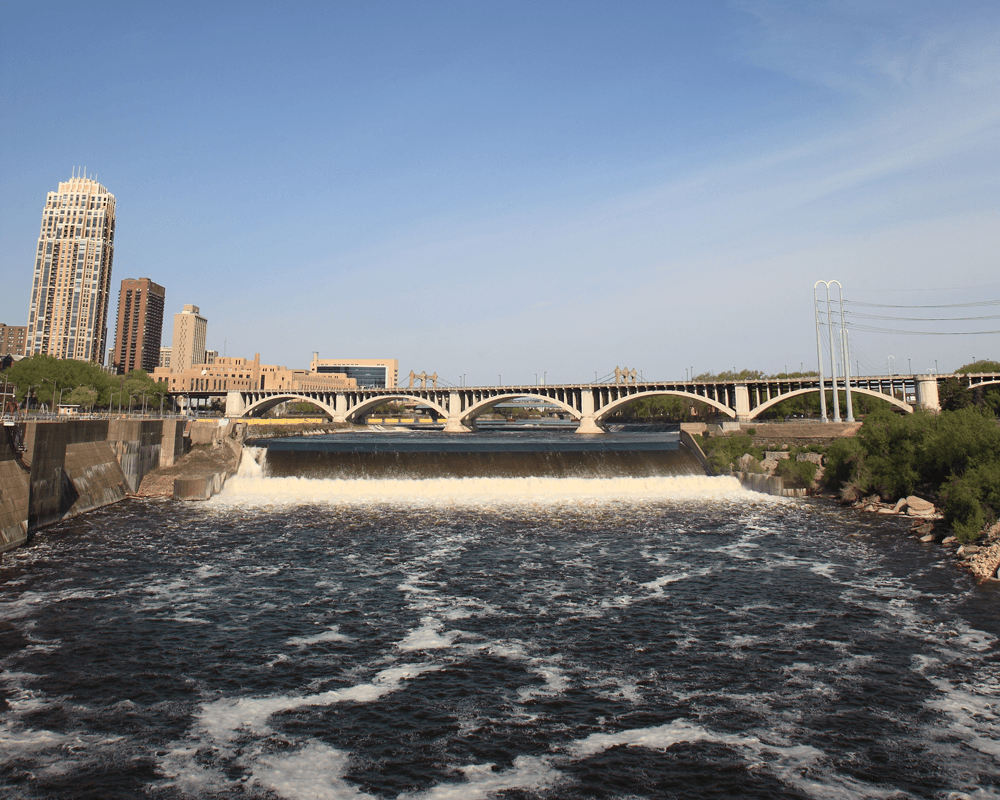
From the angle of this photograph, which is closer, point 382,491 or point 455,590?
point 455,590

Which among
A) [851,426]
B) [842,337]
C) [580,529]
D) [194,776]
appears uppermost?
[842,337]

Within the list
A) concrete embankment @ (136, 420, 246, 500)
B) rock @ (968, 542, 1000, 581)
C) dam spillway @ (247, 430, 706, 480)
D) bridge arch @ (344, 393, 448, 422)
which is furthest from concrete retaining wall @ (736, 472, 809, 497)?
bridge arch @ (344, 393, 448, 422)

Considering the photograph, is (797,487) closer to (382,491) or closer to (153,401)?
(382,491)

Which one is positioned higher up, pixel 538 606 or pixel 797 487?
pixel 797 487

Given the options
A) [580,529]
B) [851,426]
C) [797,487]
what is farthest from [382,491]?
[851,426]

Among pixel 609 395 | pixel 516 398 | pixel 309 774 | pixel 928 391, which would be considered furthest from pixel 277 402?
pixel 309 774

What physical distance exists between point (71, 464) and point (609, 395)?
90307 mm

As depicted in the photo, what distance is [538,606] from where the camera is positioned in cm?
2089

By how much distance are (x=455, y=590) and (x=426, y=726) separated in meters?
9.42

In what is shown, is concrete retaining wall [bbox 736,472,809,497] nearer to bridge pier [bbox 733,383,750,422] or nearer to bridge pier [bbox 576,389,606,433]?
bridge pier [bbox 733,383,750,422]

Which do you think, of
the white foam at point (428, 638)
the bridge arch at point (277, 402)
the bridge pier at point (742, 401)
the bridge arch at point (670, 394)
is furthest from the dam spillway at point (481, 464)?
the bridge arch at point (277, 402)

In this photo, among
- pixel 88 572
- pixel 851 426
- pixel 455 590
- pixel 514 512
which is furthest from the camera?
pixel 851 426

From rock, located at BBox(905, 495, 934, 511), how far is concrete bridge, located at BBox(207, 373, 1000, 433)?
47673 millimetres

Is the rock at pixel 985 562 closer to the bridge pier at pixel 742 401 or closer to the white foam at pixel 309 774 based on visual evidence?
the white foam at pixel 309 774
